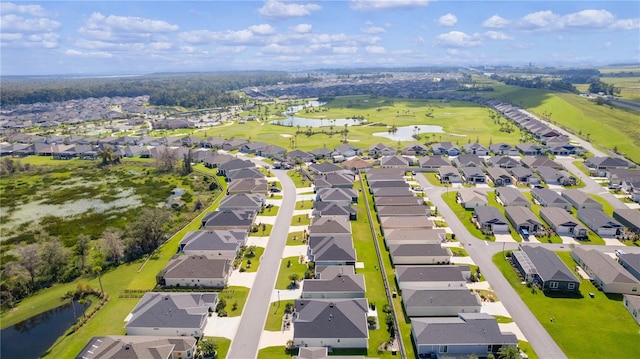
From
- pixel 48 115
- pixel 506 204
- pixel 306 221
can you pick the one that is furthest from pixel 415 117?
→ pixel 48 115

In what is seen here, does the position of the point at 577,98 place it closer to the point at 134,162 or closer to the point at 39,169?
the point at 134,162

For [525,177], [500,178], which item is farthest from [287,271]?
[525,177]

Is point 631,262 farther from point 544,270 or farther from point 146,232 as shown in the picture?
point 146,232

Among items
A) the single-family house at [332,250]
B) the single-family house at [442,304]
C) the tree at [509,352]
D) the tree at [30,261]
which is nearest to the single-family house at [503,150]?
the single-family house at [332,250]

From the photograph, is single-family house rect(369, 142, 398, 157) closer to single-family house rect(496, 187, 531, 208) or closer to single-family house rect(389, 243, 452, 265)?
single-family house rect(496, 187, 531, 208)

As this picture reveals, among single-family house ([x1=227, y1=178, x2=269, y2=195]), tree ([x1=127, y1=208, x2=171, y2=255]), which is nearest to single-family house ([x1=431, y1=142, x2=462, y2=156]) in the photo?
single-family house ([x1=227, y1=178, x2=269, y2=195])

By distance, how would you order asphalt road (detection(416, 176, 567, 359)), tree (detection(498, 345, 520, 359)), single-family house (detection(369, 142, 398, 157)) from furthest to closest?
single-family house (detection(369, 142, 398, 157)), asphalt road (detection(416, 176, 567, 359)), tree (detection(498, 345, 520, 359))
